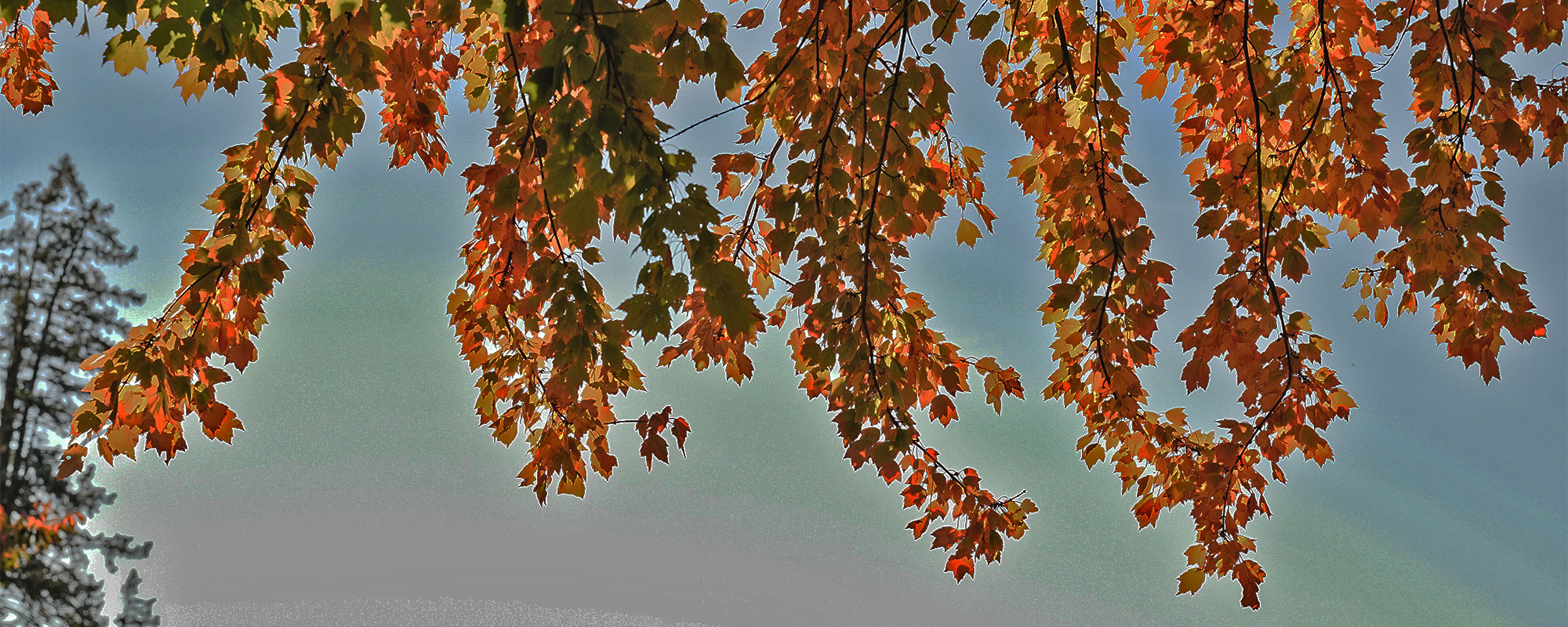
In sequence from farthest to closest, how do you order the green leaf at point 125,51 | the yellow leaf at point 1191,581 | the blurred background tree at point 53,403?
the blurred background tree at point 53,403, the yellow leaf at point 1191,581, the green leaf at point 125,51

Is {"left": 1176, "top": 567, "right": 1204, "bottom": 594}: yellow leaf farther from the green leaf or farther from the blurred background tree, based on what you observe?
the blurred background tree

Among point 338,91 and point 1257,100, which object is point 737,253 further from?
point 1257,100

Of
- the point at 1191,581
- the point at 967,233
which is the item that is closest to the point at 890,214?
the point at 967,233

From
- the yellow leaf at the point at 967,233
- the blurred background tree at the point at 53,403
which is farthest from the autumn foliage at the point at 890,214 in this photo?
the blurred background tree at the point at 53,403

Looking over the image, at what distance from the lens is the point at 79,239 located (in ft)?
26.1

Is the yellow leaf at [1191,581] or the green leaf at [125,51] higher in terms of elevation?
the green leaf at [125,51]

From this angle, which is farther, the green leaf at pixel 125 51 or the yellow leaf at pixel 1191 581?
the yellow leaf at pixel 1191 581

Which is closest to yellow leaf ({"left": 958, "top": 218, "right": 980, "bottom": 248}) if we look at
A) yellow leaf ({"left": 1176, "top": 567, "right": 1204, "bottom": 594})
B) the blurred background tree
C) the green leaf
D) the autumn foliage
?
the autumn foliage

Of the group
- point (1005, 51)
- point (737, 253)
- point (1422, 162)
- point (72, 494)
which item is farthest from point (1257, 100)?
point (72, 494)

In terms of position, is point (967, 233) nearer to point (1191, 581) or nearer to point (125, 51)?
point (1191, 581)

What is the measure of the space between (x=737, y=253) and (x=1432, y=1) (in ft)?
5.68

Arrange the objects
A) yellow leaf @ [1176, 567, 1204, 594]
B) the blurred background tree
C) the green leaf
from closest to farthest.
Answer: the green leaf, yellow leaf @ [1176, 567, 1204, 594], the blurred background tree

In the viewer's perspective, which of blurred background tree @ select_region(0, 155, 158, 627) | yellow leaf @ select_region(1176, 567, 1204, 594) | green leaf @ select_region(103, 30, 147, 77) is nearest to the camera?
green leaf @ select_region(103, 30, 147, 77)

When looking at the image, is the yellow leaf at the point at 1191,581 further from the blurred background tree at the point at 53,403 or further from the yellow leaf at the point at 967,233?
the blurred background tree at the point at 53,403
